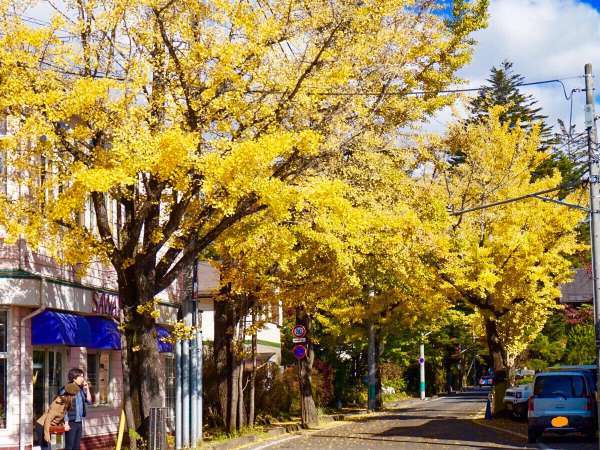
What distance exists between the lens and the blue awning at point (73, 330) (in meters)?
20.8

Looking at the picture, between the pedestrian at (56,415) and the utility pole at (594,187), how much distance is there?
1197 cm

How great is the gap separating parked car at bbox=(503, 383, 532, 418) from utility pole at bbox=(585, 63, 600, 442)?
42.1ft

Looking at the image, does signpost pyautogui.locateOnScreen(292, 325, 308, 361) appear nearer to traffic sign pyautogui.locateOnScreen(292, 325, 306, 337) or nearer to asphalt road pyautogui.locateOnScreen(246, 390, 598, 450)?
traffic sign pyautogui.locateOnScreen(292, 325, 306, 337)

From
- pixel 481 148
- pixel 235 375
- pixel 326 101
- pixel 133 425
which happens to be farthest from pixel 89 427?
pixel 481 148

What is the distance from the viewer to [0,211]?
17.3 metres

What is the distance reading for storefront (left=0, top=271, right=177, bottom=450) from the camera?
66.4 feet

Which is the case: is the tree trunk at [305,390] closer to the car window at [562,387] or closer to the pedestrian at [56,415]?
the car window at [562,387]

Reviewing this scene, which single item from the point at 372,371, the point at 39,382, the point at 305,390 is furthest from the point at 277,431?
the point at 372,371

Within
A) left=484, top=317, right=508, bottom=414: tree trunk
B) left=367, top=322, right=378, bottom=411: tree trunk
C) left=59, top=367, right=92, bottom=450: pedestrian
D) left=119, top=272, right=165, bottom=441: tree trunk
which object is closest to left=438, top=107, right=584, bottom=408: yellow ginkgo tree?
left=484, top=317, right=508, bottom=414: tree trunk

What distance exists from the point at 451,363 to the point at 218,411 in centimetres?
6311

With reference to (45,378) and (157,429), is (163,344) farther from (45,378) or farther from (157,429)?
(157,429)

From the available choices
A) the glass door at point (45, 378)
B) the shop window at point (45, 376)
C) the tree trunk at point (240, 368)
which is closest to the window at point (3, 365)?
the glass door at point (45, 378)

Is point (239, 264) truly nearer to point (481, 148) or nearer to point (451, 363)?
point (481, 148)

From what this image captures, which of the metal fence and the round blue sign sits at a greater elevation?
the round blue sign
